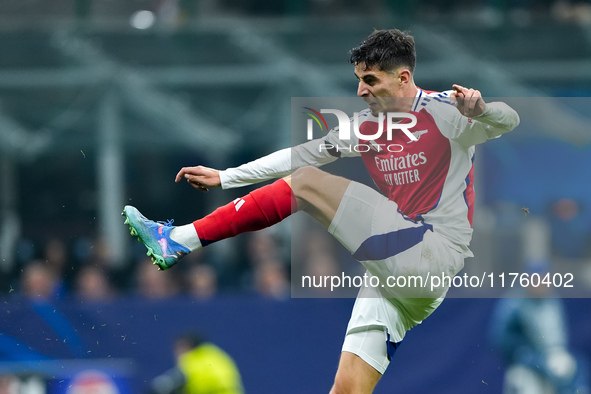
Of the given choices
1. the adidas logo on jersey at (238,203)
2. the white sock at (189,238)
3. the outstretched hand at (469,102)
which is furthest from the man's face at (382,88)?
the white sock at (189,238)

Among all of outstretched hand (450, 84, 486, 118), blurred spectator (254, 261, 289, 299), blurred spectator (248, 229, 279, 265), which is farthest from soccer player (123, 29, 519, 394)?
blurred spectator (248, 229, 279, 265)

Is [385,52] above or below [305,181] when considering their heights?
above

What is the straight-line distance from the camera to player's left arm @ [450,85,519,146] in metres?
4.77

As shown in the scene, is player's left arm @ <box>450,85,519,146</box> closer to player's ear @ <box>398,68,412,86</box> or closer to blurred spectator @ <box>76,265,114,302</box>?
player's ear @ <box>398,68,412,86</box>

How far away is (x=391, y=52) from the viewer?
519 cm

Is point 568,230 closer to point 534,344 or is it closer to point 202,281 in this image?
point 534,344

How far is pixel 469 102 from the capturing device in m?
4.74

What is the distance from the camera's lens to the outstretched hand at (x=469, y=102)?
4.74 meters

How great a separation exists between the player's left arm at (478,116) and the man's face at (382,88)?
304 millimetres

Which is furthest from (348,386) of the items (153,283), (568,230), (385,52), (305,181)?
(568,230)

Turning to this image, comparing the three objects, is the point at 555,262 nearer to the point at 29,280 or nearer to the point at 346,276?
the point at 346,276

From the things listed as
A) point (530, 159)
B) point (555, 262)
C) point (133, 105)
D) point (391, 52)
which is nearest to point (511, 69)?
point (530, 159)

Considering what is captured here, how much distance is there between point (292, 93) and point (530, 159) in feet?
10.2

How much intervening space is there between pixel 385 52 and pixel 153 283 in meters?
4.86
